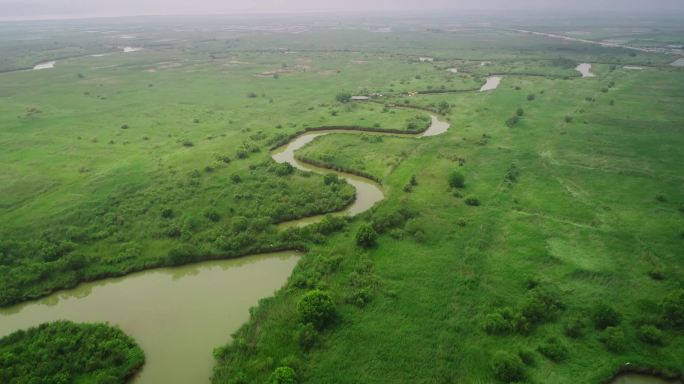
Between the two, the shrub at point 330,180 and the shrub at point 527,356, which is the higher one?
the shrub at point 330,180

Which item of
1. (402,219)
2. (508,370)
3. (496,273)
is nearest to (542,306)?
(496,273)

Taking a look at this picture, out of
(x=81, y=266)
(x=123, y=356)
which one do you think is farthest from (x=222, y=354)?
(x=81, y=266)

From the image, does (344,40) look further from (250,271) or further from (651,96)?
(250,271)

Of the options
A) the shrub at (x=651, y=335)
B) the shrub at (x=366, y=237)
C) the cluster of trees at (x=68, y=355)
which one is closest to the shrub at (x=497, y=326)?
the shrub at (x=651, y=335)

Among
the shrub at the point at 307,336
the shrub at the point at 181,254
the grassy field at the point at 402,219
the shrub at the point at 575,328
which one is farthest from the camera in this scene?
the shrub at the point at 181,254

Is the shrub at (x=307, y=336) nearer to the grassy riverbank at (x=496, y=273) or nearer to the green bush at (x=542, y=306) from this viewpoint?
the grassy riverbank at (x=496, y=273)

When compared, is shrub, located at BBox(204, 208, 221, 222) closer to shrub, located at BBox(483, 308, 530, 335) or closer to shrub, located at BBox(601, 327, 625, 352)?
shrub, located at BBox(483, 308, 530, 335)

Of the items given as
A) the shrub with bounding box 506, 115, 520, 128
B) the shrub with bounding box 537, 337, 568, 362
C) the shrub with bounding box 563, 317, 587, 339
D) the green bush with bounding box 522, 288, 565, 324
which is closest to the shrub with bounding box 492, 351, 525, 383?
the shrub with bounding box 537, 337, 568, 362
